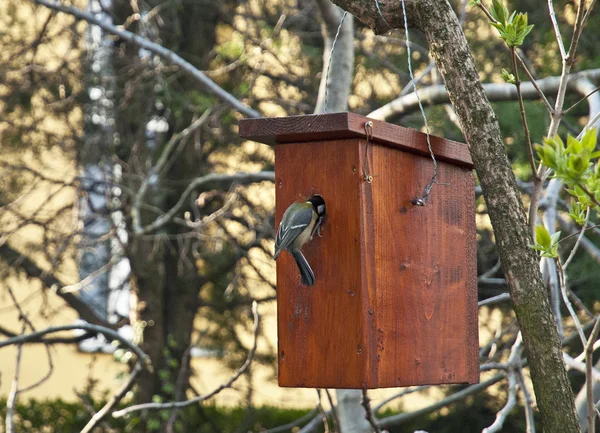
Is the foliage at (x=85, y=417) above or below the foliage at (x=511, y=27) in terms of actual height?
below

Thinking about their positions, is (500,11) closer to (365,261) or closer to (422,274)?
(365,261)

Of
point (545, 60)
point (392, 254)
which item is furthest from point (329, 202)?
point (545, 60)

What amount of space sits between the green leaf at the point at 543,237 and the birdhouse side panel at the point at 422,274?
708 millimetres

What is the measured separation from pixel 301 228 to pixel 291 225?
0.03 meters

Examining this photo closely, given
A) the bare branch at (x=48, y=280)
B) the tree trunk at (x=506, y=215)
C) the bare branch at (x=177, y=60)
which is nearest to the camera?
the tree trunk at (x=506, y=215)

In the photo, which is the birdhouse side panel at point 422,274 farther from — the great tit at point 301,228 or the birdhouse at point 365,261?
the great tit at point 301,228

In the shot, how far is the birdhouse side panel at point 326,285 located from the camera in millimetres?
2469

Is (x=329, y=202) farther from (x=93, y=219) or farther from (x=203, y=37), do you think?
(x=203, y=37)

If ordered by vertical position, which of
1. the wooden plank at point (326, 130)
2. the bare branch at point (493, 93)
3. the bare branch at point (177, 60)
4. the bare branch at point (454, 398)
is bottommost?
the bare branch at point (454, 398)

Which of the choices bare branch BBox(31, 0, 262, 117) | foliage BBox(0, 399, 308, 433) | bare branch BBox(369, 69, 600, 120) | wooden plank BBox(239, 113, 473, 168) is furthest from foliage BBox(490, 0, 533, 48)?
foliage BBox(0, 399, 308, 433)

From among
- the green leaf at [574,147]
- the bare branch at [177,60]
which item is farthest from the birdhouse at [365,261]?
the bare branch at [177,60]

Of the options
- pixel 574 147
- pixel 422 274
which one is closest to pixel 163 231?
pixel 422 274

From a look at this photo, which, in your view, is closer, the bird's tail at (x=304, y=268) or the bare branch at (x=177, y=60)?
the bird's tail at (x=304, y=268)

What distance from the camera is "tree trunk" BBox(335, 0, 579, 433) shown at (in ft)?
6.83
